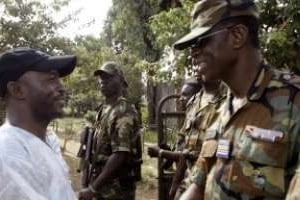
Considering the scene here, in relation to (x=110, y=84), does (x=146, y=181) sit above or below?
Answer: below

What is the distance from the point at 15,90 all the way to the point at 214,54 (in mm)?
938

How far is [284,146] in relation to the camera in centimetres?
214

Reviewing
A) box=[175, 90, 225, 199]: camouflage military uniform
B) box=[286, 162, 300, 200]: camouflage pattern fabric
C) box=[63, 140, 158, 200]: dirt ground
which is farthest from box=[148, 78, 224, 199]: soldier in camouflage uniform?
box=[63, 140, 158, 200]: dirt ground

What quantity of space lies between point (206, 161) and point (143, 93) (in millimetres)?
22963

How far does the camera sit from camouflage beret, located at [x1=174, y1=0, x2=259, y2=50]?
2.32 metres

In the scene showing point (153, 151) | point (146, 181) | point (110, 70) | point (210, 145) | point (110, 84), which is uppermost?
point (110, 70)

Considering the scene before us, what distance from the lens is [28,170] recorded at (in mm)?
2256

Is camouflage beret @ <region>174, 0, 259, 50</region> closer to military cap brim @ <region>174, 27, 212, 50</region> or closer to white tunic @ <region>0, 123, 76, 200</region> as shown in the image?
military cap brim @ <region>174, 27, 212, 50</region>

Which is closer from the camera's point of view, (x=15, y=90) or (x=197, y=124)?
(x=15, y=90)

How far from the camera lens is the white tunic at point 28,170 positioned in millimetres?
2182

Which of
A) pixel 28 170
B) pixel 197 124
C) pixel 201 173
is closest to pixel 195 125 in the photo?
pixel 197 124

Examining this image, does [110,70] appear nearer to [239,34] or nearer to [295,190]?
[239,34]

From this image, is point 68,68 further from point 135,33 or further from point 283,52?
point 135,33

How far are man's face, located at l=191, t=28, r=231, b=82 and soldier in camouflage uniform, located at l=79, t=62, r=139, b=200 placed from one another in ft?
7.25
